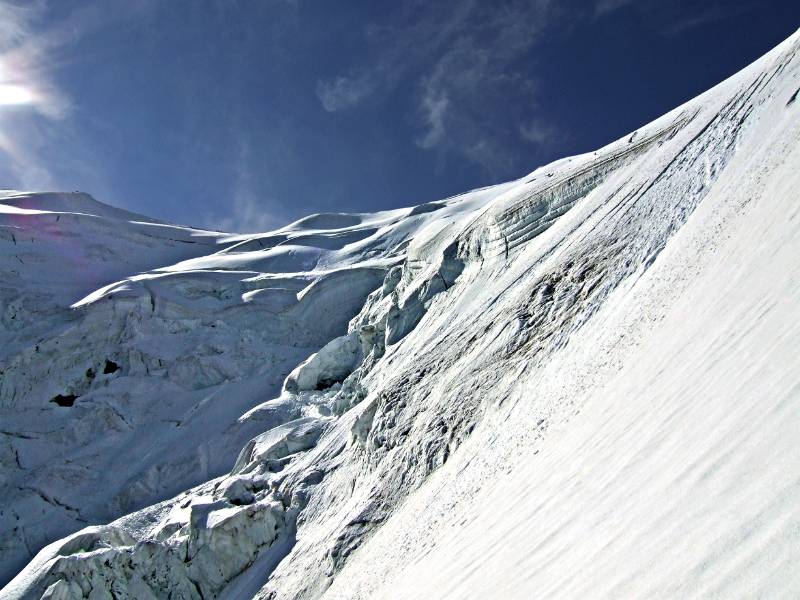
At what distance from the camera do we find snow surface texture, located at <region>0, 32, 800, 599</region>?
655cm

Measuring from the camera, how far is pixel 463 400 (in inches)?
597

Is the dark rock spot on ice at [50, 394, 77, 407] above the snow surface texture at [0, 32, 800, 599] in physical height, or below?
above

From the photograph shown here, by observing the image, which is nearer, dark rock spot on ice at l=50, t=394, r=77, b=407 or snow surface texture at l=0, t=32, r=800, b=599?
snow surface texture at l=0, t=32, r=800, b=599

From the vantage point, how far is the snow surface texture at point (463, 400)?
6.55 m

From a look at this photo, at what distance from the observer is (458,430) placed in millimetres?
14406

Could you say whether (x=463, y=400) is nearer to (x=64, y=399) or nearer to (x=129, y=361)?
(x=129, y=361)

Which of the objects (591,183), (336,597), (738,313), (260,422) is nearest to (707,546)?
(738,313)

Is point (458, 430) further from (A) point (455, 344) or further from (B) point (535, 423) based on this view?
(A) point (455, 344)

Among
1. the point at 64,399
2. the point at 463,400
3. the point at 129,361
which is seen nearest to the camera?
the point at 463,400

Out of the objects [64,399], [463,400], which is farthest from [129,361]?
[463,400]

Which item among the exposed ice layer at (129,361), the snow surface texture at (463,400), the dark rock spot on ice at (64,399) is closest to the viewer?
the snow surface texture at (463,400)

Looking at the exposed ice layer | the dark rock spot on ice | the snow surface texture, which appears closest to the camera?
the snow surface texture

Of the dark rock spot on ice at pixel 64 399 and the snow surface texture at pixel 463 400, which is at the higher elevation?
the dark rock spot on ice at pixel 64 399

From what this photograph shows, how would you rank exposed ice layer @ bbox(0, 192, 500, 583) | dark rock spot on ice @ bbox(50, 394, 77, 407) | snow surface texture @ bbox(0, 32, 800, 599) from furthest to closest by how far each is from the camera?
dark rock spot on ice @ bbox(50, 394, 77, 407), exposed ice layer @ bbox(0, 192, 500, 583), snow surface texture @ bbox(0, 32, 800, 599)
